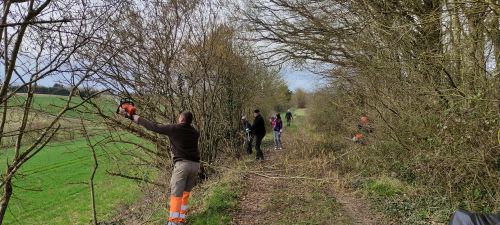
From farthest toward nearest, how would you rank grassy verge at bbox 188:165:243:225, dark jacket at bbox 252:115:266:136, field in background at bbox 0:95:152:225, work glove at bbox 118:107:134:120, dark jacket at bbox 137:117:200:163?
1. dark jacket at bbox 252:115:266:136
2. grassy verge at bbox 188:165:243:225
3. dark jacket at bbox 137:117:200:163
4. work glove at bbox 118:107:134:120
5. field in background at bbox 0:95:152:225

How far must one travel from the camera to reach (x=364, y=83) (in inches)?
493

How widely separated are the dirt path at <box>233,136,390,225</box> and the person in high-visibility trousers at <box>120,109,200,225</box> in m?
1.15

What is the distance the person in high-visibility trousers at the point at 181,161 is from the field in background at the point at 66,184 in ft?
4.40

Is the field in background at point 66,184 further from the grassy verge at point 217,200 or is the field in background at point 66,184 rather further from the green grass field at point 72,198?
the grassy verge at point 217,200

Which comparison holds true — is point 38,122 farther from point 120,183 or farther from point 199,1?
point 120,183

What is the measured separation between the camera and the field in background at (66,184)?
22.8ft

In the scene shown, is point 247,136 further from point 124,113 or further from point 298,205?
point 124,113

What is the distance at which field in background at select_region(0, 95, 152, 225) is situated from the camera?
6.96 m

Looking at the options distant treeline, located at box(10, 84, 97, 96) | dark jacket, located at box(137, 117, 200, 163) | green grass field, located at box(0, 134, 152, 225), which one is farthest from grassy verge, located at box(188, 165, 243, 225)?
distant treeline, located at box(10, 84, 97, 96)

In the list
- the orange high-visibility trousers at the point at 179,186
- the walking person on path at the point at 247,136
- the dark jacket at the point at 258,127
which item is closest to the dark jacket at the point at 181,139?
the orange high-visibility trousers at the point at 179,186

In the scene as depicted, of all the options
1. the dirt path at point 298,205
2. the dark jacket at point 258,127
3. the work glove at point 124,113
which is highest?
the work glove at point 124,113

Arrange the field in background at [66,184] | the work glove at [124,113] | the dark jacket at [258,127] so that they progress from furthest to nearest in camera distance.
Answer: the dark jacket at [258,127] < the work glove at [124,113] < the field in background at [66,184]

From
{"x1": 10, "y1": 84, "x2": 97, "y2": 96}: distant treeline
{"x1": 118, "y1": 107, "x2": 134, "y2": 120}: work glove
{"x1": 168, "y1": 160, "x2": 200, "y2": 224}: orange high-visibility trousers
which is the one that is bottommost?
{"x1": 168, "y1": 160, "x2": 200, "y2": 224}: orange high-visibility trousers

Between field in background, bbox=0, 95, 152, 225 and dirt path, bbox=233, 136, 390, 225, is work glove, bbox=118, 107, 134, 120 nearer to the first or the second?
field in background, bbox=0, 95, 152, 225
